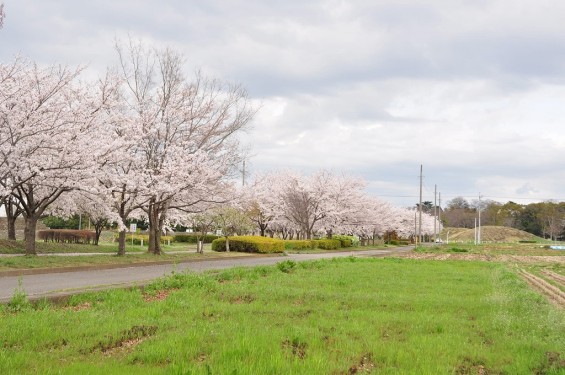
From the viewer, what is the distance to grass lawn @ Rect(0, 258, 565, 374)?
19.7 feet

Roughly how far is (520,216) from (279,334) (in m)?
134

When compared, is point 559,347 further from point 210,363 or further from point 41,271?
point 41,271

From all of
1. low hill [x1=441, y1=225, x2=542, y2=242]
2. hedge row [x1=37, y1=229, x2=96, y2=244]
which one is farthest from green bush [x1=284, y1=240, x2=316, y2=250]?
low hill [x1=441, y1=225, x2=542, y2=242]

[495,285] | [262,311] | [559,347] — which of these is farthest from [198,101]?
[559,347]

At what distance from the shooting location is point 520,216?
426ft

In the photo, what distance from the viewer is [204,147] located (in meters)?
32.4

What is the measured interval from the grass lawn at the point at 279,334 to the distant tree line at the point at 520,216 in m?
91.5

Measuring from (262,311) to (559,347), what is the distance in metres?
4.64

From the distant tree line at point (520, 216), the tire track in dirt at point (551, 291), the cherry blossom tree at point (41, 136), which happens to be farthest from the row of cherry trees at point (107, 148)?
the distant tree line at point (520, 216)

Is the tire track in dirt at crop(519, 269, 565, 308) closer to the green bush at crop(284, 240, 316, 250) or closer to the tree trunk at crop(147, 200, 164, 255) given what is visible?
the tree trunk at crop(147, 200, 164, 255)

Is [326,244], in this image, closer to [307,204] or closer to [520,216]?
[307,204]

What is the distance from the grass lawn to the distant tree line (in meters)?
91.5

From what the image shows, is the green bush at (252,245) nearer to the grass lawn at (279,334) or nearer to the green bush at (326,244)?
the green bush at (326,244)

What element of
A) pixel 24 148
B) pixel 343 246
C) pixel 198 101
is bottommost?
pixel 343 246
